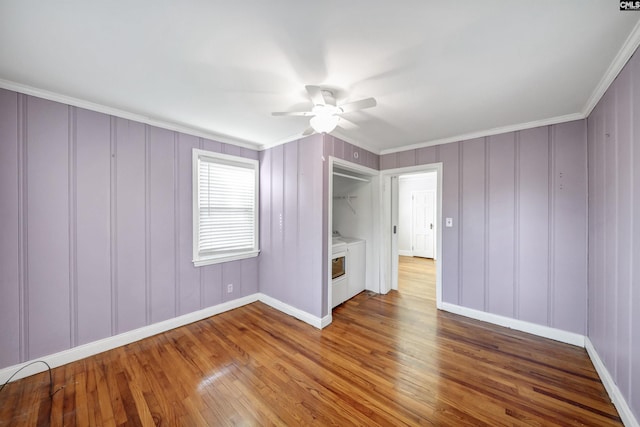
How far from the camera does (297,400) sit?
177 cm

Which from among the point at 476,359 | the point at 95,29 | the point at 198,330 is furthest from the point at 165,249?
the point at 476,359

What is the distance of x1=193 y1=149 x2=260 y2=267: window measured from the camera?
10.1 ft

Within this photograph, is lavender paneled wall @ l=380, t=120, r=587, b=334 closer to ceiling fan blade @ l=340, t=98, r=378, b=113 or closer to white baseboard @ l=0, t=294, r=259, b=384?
ceiling fan blade @ l=340, t=98, r=378, b=113

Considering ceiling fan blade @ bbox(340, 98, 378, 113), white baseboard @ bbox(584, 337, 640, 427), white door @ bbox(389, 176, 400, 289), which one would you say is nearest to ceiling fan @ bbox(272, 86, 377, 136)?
ceiling fan blade @ bbox(340, 98, 378, 113)

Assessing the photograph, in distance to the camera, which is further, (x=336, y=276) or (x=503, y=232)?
(x=336, y=276)

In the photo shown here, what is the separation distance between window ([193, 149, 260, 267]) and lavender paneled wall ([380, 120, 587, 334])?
2803mm

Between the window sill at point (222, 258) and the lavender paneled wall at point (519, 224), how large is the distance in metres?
2.88

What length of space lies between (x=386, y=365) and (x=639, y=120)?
2506 mm

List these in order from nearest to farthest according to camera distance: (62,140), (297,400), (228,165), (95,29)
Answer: (95,29) → (297,400) → (62,140) → (228,165)

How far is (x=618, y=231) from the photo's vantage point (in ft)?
5.50

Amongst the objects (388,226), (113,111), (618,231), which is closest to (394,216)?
(388,226)

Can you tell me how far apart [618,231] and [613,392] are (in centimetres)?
120

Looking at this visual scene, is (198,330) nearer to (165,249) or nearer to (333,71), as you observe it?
(165,249)

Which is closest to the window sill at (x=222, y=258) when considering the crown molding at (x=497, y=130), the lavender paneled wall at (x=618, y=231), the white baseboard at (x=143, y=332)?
the white baseboard at (x=143, y=332)
